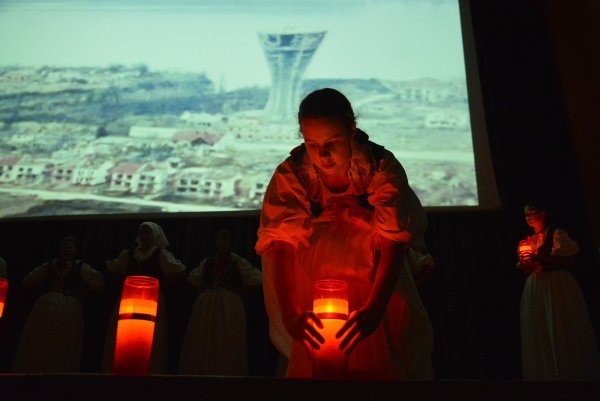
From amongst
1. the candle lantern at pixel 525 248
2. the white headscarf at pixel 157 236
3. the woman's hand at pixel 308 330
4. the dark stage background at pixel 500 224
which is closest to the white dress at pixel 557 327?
the candle lantern at pixel 525 248

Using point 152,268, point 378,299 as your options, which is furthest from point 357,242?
point 152,268

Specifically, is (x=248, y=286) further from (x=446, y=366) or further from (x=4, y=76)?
A: (x=4, y=76)

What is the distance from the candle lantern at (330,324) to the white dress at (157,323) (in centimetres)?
283

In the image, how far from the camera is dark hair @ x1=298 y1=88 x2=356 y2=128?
1.11 m

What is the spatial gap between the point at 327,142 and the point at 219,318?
2.84m

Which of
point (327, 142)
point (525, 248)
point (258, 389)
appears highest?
point (327, 142)

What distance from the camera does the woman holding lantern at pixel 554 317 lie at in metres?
3.14

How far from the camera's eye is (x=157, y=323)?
3.76 m

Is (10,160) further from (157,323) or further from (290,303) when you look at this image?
(290,303)

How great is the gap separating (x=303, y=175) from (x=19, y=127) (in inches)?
143

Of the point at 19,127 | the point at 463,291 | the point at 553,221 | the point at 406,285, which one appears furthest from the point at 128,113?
the point at 406,285

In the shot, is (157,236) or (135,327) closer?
(135,327)

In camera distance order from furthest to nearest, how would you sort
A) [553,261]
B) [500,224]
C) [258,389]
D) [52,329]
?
[500,224], [52,329], [553,261], [258,389]

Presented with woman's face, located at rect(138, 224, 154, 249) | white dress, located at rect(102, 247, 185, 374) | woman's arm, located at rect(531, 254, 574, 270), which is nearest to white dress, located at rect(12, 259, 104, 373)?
white dress, located at rect(102, 247, 185, 374)
